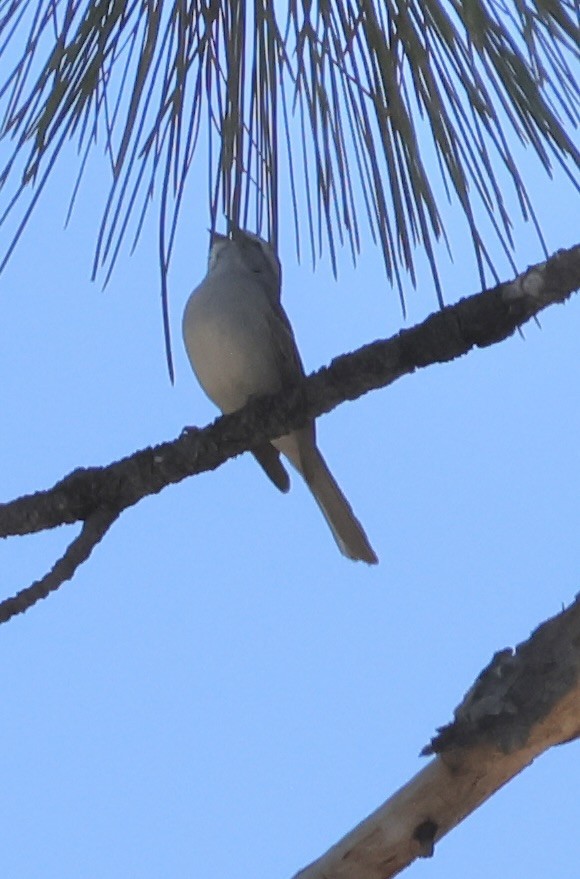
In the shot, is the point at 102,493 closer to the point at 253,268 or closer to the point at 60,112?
the point at 60,112

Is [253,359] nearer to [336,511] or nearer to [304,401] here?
[336,511]

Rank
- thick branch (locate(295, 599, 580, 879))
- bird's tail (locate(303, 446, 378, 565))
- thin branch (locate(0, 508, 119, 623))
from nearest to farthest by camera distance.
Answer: thick branch (locate(295, 599, 580, 879)) < thin branch (locate(0, 508, 119, 623)) < bird's tail (locate(303, 446, 378, 565))

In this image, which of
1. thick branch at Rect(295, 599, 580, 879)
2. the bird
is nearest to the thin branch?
thick branch at Rect(295, 599, 580, 879)

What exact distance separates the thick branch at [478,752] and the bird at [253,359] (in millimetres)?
928

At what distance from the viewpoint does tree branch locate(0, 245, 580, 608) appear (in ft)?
4.79

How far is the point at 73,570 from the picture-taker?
1625mm

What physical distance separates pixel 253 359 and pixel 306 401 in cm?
87

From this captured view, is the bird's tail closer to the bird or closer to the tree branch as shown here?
the bird

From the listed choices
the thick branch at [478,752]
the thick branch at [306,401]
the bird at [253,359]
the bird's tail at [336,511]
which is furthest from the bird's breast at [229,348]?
the thick branch at [478,752]

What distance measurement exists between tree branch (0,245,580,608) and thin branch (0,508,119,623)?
14mm

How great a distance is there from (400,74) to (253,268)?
3.22 feet

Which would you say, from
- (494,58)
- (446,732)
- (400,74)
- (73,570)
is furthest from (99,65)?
(446,732)

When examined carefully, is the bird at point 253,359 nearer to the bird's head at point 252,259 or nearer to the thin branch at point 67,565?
the bird's head at point 252,259

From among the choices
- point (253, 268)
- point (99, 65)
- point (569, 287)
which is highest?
point (253, 268)
